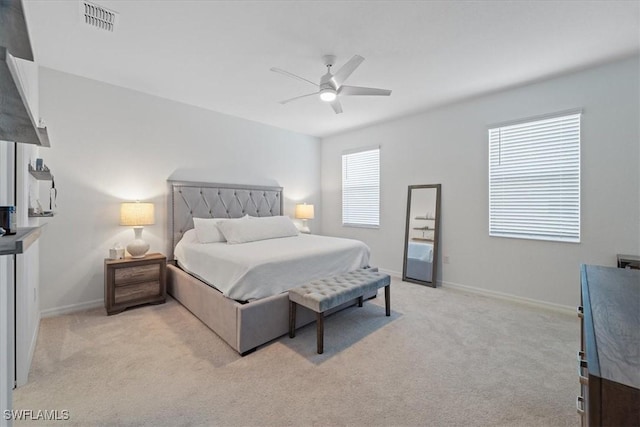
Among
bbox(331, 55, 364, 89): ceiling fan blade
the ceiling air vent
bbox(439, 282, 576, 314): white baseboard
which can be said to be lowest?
bbox(439, 282, 576, 314): white baseboard

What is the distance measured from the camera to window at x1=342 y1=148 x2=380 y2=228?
522cm

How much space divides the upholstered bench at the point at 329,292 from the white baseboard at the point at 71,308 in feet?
8.41

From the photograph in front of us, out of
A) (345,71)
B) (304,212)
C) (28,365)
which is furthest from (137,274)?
(345,71)

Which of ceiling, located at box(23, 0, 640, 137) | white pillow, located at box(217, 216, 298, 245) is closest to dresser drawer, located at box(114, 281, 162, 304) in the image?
white pillow, located at box(217, 216, 298, 245)

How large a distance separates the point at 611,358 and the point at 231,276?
8.08 feet

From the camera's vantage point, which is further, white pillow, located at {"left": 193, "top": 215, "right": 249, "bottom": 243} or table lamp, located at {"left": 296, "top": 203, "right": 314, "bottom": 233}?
table lamp, located at {"left": 296, "top": 203, "right": 314, "bottom": 233}

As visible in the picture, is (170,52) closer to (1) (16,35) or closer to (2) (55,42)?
(2) (55,42)

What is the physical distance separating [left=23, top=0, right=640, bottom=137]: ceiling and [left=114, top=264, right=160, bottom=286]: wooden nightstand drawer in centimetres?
226

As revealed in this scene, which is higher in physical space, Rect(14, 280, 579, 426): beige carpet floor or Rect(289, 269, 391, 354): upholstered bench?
Rect(289, 269, 391, 354): upholstered bench

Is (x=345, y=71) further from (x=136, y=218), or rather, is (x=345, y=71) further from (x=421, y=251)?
(x=421, y=251)

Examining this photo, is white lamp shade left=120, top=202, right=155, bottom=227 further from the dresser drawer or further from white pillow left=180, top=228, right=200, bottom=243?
the dresser drawer

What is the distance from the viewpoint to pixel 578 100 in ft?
10.3

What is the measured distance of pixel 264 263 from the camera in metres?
2.57

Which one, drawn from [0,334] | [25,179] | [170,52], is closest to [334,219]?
[170,52]
